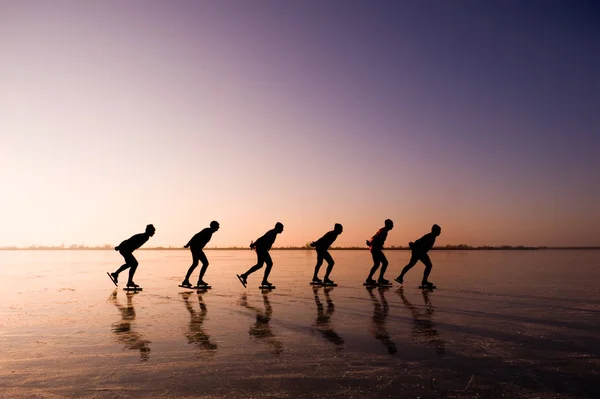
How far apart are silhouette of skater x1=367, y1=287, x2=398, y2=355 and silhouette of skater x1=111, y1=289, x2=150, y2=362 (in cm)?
279

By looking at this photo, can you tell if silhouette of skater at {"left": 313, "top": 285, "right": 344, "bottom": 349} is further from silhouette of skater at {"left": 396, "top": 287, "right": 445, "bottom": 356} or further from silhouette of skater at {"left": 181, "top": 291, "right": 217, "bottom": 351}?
silhouette of skater at {"left": 181, "top": 291, "right": 217, "bottom": 351}

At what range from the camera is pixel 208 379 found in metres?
3.67

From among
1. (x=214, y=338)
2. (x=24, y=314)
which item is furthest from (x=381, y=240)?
(x=24, y=314)

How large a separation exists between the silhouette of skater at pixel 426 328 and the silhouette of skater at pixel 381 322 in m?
0.40

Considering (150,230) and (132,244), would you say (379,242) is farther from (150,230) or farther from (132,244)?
(132,244)

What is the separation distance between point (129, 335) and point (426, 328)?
4.23m

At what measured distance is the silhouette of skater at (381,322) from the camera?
4.96 m

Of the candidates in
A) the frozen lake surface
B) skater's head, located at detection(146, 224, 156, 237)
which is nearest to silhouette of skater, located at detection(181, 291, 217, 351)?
the frozen lake surface

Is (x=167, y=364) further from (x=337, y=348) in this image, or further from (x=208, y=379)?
(x=337, y=348)

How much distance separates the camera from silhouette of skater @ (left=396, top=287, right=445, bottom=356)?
4.97m

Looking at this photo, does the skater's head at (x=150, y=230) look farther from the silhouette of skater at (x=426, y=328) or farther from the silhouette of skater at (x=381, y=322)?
the silhouette of skater at (x=426, y=328)

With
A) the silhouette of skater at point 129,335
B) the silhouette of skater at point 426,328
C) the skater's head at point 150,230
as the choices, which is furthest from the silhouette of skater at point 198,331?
the skater's head at point 150,230

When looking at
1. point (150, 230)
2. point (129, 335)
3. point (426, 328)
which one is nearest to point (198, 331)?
point (129, 335)

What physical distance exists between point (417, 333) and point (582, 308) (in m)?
4.31
